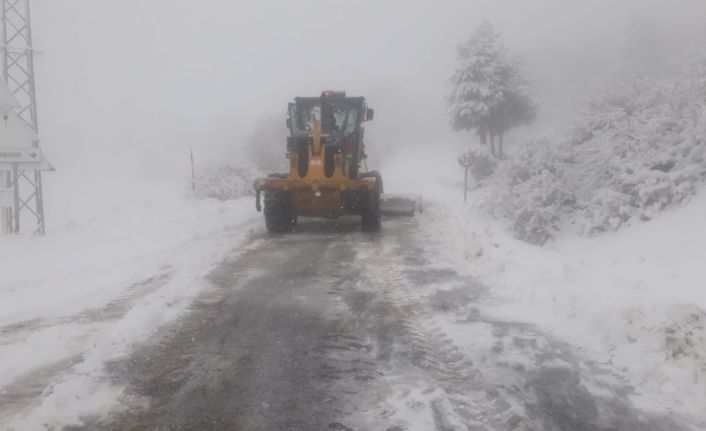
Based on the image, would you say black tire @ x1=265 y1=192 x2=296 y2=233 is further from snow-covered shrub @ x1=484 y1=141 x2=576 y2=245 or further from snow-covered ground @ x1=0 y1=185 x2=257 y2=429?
snow-covered shrub @ x1=484 y1=141 x2=576 y2=245

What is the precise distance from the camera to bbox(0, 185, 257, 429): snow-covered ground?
3.80 meters

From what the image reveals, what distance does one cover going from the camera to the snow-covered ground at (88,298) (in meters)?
3.80

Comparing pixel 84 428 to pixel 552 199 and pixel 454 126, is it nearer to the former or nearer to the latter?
pixel 552 199

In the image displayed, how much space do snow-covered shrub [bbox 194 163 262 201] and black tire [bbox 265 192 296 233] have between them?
1487cm

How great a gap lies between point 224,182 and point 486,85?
17111mm

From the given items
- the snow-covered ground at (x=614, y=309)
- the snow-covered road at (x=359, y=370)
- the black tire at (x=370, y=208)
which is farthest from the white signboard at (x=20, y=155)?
the snow-covered ground at (x=614, y=309)

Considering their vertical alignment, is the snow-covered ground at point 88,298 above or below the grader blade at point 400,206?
below

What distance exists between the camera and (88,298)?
6.18 metres

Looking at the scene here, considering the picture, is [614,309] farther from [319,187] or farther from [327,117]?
[327,117]

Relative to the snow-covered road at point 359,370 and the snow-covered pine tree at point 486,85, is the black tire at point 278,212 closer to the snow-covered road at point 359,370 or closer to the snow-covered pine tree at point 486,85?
the snow-covered road at point 359,370

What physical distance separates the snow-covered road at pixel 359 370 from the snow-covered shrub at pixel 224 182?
66.2 feet

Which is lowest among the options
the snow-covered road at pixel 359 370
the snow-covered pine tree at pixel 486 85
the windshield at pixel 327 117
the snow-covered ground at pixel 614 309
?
the snow-covered road at pixel 359 370

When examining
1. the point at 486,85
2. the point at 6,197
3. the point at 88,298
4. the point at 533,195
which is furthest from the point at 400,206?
the point at 486,85

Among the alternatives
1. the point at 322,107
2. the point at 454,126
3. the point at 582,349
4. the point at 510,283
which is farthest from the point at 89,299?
the point at 454,126
